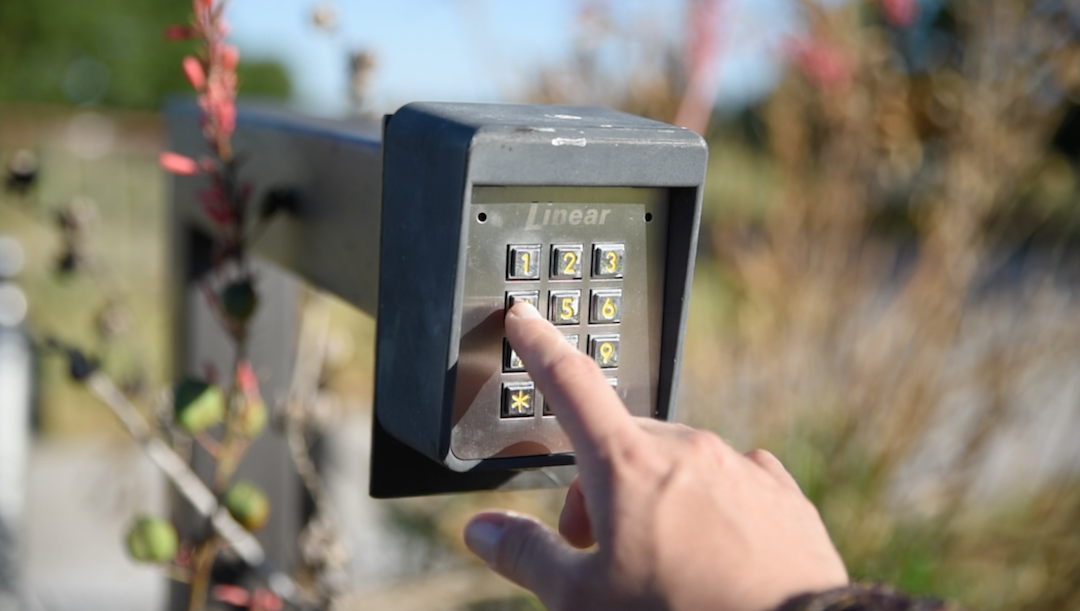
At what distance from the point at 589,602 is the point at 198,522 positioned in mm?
901

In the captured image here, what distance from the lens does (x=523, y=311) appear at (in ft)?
2.34

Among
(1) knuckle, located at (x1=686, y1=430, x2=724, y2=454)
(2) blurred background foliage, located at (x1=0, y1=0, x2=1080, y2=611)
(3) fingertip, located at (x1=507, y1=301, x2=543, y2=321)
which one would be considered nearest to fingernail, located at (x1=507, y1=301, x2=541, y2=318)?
(3) fingertip, located at (x1=507, y1=301, x2=543, y2=321)

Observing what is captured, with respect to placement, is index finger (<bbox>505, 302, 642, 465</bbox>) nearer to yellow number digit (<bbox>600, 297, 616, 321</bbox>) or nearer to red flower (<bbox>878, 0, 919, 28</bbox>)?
yellow number digit (<bbox>600, 297, 616, 321</bbox>)

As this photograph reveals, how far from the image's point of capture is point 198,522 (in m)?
1.38

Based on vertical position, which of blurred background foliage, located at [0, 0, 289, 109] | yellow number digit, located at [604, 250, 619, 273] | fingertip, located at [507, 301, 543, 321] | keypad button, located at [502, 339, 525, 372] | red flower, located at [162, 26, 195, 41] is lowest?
Answer: blurred background foliage, located at [0, 0, 289, 109]

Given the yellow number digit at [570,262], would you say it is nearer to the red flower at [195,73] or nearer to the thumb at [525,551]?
the thumb at [525,551]

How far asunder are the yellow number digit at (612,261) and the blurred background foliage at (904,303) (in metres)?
1.06

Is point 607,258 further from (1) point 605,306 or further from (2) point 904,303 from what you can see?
(2) point 904,303

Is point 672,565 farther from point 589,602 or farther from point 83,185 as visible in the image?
point 83,185

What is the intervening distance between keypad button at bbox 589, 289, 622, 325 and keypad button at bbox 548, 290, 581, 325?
12mm

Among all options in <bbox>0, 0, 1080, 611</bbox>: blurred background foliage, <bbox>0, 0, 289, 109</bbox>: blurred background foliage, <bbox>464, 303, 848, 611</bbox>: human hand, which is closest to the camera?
<bbox>464, 303, 848, 611</bbox>: human hand

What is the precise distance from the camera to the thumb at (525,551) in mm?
648

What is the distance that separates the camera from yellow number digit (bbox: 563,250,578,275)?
734 millimetres

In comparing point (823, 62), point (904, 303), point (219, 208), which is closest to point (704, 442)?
point (219, 208)
